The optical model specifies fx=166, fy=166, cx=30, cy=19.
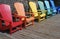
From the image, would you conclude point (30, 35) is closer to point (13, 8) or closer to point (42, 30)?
point (42, 30)

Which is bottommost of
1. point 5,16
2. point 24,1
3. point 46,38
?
Answer: point 46,38

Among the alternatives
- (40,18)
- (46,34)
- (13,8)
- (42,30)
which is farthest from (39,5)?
(46,34)

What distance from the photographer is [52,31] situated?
21.0 feet

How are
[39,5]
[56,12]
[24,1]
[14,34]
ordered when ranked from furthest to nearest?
→ 1. [56,12]
2. [39,5]
3. [24,1]
4. [14,34]

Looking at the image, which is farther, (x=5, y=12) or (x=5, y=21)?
(x=5, y=12)

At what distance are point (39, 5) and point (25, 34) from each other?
11.5 feet

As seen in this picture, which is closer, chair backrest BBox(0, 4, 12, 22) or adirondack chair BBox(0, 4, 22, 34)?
adirondack chair BBox(0, 4, 22, 34)

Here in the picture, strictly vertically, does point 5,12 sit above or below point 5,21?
above

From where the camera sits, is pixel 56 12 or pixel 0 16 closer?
pixel 0 16

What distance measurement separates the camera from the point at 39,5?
9039 millimetres

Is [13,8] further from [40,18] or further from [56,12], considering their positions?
[56,12]

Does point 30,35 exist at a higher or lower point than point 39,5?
lower

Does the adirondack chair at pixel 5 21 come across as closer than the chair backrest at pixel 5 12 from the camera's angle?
Yes

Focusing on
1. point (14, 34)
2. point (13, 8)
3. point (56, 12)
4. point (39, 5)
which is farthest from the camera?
point (56, 12)
